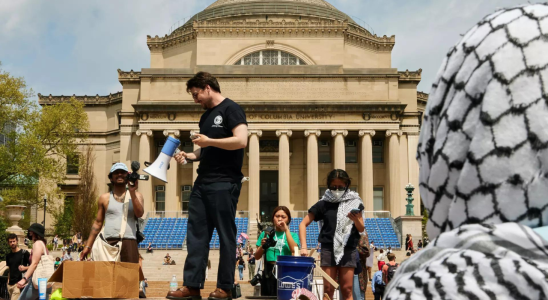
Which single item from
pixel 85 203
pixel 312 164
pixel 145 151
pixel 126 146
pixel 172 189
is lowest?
pixel 85 203

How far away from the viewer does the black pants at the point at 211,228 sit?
623cm

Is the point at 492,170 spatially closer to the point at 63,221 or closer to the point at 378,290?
the point at 378,290

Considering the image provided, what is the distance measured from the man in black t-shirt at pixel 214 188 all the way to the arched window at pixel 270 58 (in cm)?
5118

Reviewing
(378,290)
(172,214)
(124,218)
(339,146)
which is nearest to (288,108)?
(339,146)

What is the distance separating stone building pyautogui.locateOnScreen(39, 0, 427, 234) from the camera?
5197 cm

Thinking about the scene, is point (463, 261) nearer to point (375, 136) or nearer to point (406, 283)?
point (406, 283)

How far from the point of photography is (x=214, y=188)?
6.38 metres

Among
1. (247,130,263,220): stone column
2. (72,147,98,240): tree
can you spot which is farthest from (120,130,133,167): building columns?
(247,130,263,220): stone column

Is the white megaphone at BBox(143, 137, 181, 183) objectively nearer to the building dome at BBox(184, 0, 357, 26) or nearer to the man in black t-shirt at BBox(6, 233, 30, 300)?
the man in black t-shirt at BBox(6, 233, 30, 300)

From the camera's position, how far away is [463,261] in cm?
171

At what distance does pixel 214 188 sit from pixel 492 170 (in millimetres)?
4704

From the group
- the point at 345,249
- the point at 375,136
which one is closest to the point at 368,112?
the point at 375,136

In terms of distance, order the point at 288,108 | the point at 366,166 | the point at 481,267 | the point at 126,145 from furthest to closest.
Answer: the point at 126,145, the point at 288,108, the point at 366,166, the point at 481,267

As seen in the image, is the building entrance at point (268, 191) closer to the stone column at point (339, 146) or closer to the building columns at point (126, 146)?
the stone column at point (339, 146)
